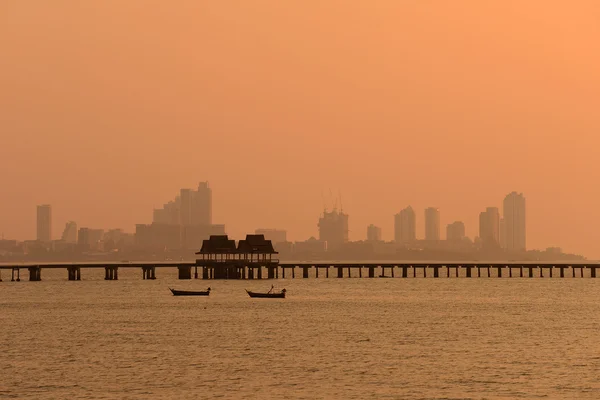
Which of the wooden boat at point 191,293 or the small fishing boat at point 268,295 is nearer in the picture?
the small fishing boat at point 268,295

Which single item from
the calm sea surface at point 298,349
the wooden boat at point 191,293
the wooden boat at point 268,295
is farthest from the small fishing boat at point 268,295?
the wooden boat at point 191,293

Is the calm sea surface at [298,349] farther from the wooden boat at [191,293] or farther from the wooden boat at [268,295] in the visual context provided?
the wooden boat at [191,293]

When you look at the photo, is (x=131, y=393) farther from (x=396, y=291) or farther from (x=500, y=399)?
(x=396, y=291)

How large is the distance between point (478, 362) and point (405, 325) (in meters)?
30.2

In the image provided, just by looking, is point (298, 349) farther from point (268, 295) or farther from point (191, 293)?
point (191, 293)

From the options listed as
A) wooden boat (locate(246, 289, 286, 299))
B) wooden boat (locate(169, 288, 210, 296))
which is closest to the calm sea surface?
wooden boat (locate(246, 289, 286, 299))

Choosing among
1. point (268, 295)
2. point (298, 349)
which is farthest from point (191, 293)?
point (298, 349)

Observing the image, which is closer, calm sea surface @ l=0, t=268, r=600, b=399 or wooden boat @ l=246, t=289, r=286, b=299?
calm sea surface @ l=0, t=268, r=600, b=399

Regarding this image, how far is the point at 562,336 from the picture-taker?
301ft

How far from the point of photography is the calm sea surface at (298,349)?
6103cm

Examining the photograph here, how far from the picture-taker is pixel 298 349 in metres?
80.4

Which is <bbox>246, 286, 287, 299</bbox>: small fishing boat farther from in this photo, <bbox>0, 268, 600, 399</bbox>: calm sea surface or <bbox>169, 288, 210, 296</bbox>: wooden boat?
<bbox>169, 288, 210, 296</bbox>: wooden boat

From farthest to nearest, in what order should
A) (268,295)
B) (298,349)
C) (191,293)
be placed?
(191,293) < (268,295) < (298,349)

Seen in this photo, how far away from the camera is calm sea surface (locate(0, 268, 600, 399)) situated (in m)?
61.0
